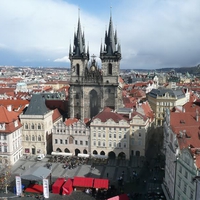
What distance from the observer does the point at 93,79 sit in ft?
305

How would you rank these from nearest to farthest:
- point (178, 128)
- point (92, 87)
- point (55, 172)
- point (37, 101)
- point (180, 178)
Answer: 1. point (180, 178)
2. point (178, 128)
3. point (55, 172)
4. point (37, 101)
5. point (92, 87)

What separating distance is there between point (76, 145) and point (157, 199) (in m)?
31.7

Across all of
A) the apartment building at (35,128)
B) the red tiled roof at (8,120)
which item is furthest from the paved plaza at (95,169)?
the red tiled roof at (8,120)

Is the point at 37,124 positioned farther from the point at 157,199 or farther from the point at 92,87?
the point at 157,199

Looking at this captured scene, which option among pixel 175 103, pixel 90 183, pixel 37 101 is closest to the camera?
pixel 90 183

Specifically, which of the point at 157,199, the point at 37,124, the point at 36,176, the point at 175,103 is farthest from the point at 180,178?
the point at 175,103

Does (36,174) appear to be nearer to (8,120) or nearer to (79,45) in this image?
(8,120)

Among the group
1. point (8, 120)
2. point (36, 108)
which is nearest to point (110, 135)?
point (36, 108)

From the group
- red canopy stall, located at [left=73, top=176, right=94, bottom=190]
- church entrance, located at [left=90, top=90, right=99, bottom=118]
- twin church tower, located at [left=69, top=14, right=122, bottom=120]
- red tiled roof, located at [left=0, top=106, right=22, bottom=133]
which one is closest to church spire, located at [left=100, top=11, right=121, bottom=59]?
twin church tower, located at [left=69, top=14, right=122, bottom=120]

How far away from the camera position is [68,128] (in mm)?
76062

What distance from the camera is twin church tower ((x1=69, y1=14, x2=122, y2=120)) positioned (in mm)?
92000

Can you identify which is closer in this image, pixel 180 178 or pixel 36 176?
pixel 180 178

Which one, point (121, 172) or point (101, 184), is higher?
point (101, 184)

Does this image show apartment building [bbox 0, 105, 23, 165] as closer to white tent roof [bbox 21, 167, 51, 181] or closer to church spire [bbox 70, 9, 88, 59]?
white tent roof [bbox 21, 167, 51, 181]
